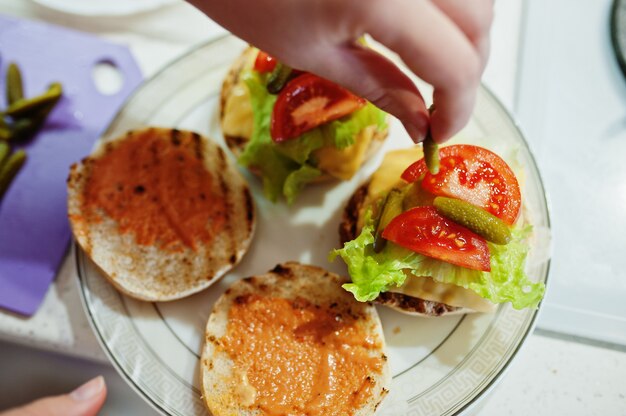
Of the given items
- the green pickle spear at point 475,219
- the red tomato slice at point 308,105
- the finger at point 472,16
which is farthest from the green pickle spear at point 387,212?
the finger at point 472,16

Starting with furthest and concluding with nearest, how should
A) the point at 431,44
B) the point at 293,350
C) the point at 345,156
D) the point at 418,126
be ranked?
the point at 345,156, the point at 293,350, the point at 418,126, the point at 431,44

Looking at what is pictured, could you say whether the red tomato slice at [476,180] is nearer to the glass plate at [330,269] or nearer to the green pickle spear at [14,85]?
the glass plate at [330,269]

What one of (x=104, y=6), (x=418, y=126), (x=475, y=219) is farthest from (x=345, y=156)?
(x=104, y=6)

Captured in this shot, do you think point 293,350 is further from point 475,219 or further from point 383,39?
point 383,39

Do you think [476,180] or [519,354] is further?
[519,354]

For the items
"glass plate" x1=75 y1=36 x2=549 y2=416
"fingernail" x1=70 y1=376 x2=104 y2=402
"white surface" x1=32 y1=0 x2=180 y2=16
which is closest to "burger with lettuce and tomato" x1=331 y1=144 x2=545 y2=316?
"glass plate" x1=75 y1=36 x2=549 y2=416

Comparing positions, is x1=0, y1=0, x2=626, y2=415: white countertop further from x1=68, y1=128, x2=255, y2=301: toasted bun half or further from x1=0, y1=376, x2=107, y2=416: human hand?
x1=68, y1=128, x2=255, y2=301: toasted bun half
